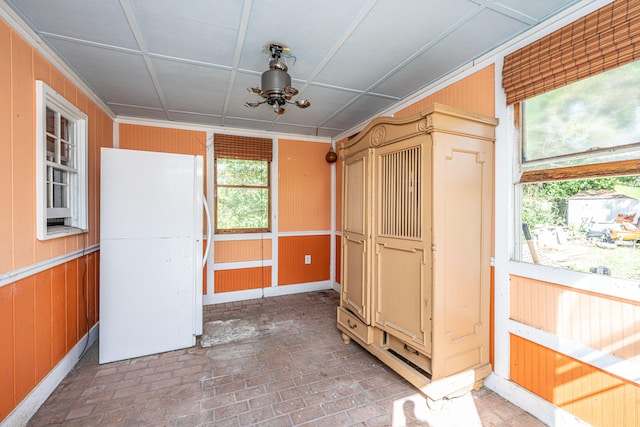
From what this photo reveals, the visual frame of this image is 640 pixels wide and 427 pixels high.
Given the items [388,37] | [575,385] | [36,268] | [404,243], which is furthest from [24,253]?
[575,385]

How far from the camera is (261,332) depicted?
3.22m

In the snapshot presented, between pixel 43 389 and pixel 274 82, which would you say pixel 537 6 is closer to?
pixel 274 82

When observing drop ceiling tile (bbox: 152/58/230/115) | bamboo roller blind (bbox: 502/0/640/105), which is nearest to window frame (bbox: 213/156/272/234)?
drop ceiling tile (bbox: 152/58/230/115)

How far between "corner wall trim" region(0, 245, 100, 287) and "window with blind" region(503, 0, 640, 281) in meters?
3.44

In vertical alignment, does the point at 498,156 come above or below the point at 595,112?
below

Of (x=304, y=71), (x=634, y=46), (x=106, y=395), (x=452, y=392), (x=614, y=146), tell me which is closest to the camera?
(x=634, y=46)

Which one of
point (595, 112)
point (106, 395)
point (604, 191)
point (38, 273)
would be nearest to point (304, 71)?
point (595, 112)

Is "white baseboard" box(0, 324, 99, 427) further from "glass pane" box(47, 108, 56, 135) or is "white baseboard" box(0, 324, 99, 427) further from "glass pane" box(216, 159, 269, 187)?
"glass pane" box(216, 159, 269, 187)

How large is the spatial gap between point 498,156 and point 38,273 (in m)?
3.57

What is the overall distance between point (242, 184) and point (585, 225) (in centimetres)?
401

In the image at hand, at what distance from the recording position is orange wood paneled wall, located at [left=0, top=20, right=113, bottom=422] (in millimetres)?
1696

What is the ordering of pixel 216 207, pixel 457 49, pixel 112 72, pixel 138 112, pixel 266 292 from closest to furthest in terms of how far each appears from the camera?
pixel 457 49
pixel 112 72
pixel 138 112
pixel 216 207
pixel 266 292

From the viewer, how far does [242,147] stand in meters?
4.33

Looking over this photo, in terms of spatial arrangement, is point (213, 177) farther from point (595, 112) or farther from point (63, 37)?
point (595, 112)
